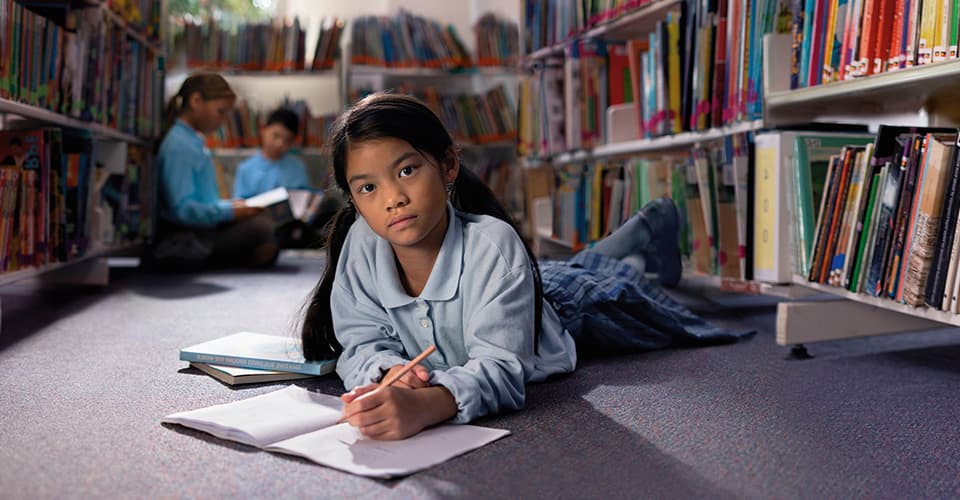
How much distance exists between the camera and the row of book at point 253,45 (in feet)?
15.3

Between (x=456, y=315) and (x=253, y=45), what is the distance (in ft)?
12.4

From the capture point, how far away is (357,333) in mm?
1380

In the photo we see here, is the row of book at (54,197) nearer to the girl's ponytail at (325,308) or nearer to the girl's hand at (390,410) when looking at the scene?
the girl's ponytail at (325,308)

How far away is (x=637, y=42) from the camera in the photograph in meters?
2.72

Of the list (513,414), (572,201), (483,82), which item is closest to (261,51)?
(483,82)

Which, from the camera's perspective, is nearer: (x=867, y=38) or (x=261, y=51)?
(x=867, y=38)

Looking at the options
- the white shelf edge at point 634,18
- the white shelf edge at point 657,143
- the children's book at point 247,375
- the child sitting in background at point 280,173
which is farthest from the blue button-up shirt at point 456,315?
the child sitting in background at point 280,173

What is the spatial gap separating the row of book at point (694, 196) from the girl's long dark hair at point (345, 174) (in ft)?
2.41

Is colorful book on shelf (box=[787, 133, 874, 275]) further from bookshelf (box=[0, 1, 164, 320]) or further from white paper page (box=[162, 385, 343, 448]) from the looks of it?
bookshelf (box=[0, 1, 164, 320])

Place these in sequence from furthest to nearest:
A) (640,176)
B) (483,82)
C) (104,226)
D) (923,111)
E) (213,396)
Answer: (483,82)
(104,226)
(640,176)
(923,111)
(213,396)

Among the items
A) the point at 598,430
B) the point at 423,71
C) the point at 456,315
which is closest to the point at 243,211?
the point at 423,71

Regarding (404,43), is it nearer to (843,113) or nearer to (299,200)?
(299,200)

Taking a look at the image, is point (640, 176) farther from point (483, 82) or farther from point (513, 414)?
point (483, 82)

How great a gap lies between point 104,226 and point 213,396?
1.89 metres
